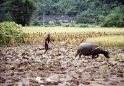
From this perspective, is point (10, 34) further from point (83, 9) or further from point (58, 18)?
point (58, 18)

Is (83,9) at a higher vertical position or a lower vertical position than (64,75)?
higher

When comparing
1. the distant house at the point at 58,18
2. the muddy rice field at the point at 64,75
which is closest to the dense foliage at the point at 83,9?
the distant house at the point at 58,18

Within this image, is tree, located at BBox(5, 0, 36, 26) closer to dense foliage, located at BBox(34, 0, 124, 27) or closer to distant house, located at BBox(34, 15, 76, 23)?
dense foliage, located at BBox(34, 0, 124, 27)

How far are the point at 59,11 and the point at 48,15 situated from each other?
2.06 metres

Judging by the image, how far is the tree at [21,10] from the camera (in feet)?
128

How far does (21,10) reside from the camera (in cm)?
3984

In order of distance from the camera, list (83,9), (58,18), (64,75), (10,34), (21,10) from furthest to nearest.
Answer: (58,18) → (21,10) → (83,9) → (10,34) → (64,75)

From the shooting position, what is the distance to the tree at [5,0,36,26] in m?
39.1

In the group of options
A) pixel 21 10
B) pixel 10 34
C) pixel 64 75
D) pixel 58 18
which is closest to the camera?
pixel 64 75

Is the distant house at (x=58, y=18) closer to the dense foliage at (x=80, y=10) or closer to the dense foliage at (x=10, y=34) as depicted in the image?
the dense foliage at (x=80, y=10)

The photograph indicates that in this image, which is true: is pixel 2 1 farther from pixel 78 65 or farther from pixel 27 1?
pixel 78 65

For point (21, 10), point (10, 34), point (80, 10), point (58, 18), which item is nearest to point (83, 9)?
point (80, 10)

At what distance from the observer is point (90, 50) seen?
27.9 ft

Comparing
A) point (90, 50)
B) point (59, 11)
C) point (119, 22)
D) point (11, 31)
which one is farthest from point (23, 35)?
point (59, 11)
